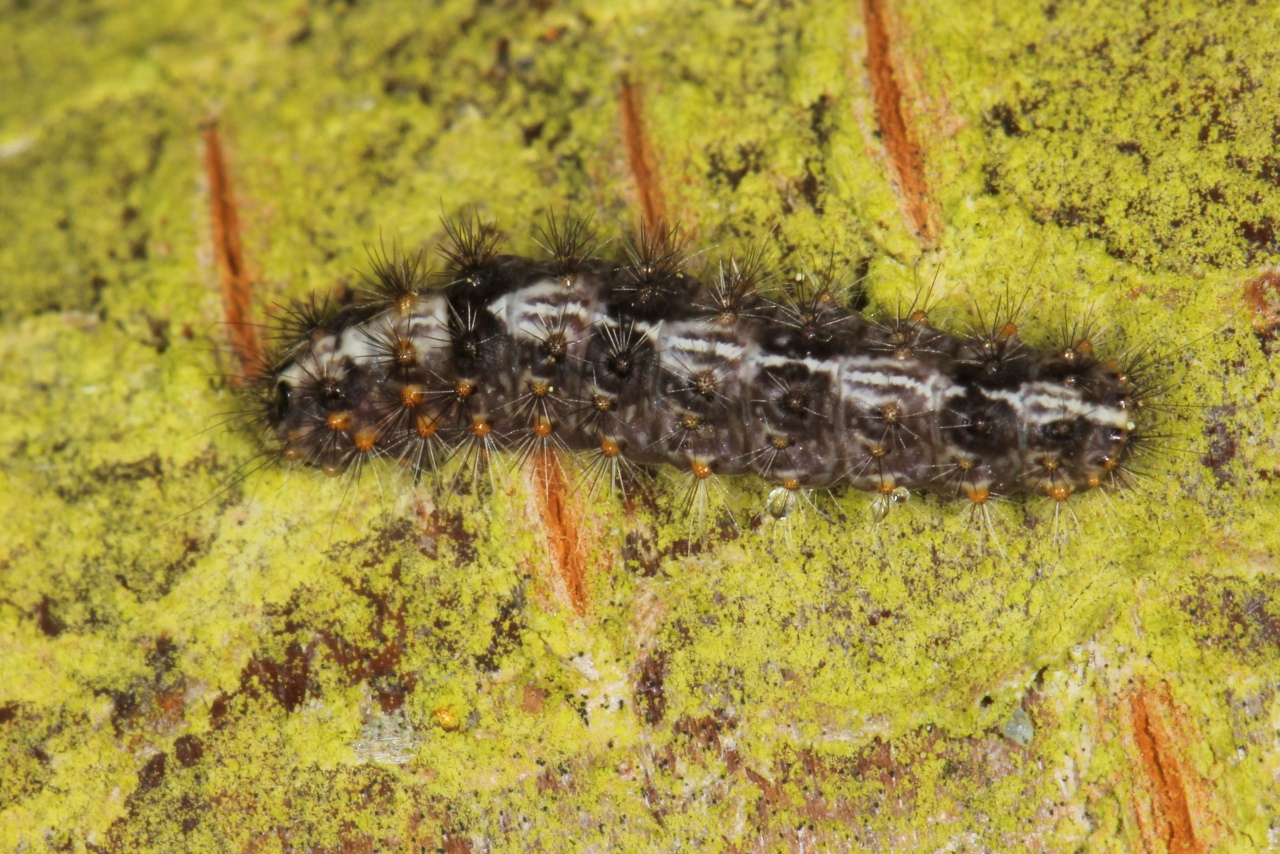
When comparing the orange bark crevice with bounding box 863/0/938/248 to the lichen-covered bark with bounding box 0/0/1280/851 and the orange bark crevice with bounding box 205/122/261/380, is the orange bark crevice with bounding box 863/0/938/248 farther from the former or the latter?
the orange bark crevice with bounding box 205/122/261/380

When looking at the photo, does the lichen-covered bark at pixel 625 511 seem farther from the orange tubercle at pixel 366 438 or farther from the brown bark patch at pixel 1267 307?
the orange tubercle at pixel 366 438

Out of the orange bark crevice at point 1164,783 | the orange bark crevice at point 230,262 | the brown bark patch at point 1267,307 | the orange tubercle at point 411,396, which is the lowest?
the orange bark crevice at point 1164,783

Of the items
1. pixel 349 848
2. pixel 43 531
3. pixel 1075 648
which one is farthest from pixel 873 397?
pixel 43 531

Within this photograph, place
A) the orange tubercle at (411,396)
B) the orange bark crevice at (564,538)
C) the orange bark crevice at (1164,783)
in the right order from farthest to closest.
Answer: the orange tubercle at (411,396) → the orange bark crevice at (564,538) → the orange bark crevice at (1164,783)

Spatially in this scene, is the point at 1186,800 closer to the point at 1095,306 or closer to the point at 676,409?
the point at 1095,306

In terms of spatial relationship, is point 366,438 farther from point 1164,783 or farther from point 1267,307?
point 1267,307

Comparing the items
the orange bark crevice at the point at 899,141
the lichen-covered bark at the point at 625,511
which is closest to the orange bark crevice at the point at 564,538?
the lichen-covered bark at the point at 625,511
